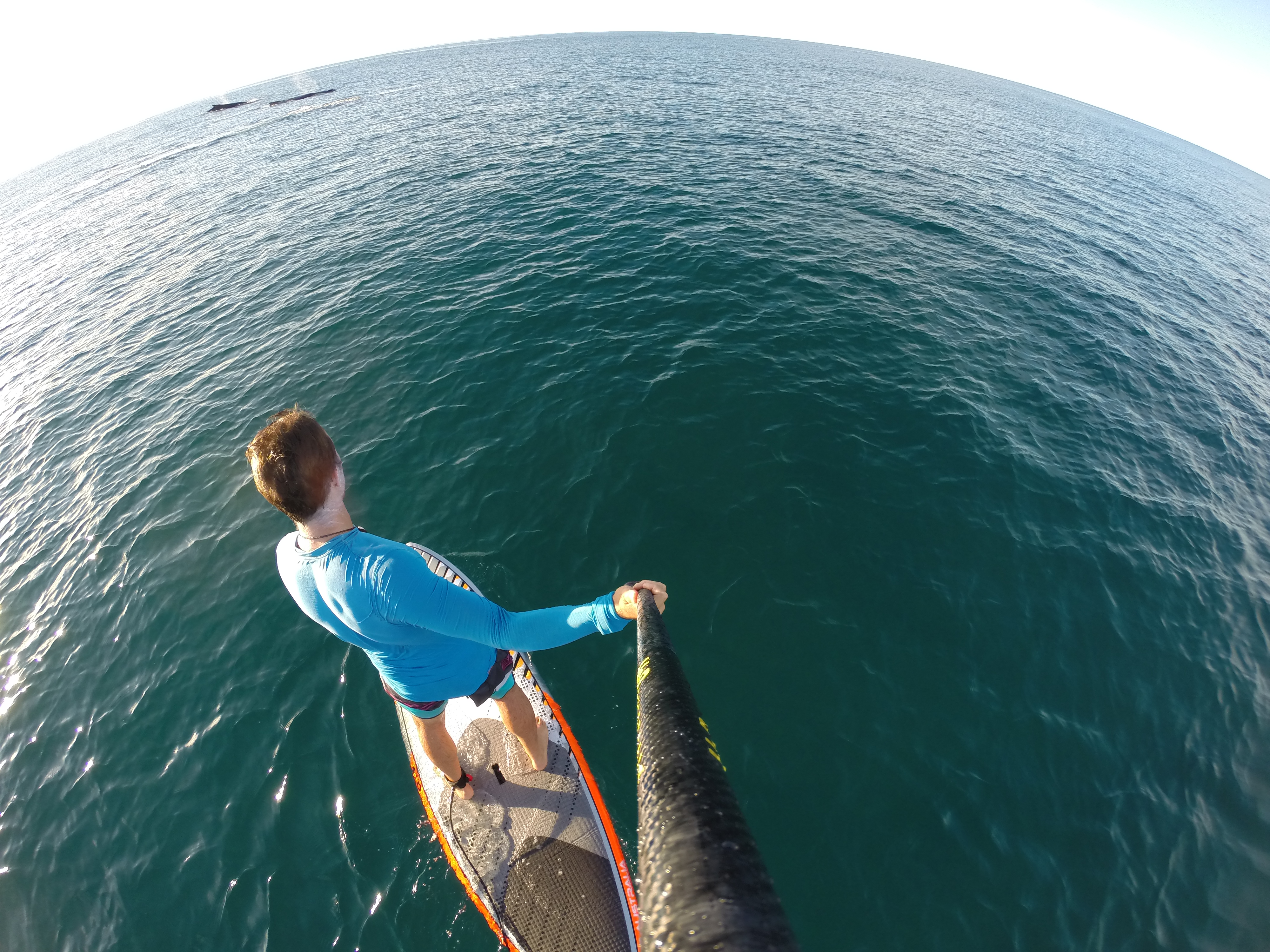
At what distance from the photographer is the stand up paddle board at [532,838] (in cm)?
530

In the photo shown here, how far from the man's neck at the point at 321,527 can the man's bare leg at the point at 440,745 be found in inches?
94.8

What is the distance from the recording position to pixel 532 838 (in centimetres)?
593

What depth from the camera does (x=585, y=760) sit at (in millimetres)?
6586

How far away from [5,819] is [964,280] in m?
27.0

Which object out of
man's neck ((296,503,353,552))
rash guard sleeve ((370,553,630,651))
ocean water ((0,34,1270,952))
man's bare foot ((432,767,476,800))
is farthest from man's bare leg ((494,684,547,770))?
man's neck ((296,503,353,552))

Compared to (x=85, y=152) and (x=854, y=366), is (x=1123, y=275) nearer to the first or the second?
(x=854, y=366)

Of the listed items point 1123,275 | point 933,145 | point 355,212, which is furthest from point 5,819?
point 933,145

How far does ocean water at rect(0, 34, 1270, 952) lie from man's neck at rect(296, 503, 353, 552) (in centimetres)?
523

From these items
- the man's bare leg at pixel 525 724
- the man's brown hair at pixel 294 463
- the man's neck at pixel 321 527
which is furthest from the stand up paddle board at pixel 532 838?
the man's brown hair at pixel 294 463

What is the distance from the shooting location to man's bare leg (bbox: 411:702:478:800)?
4906 mm

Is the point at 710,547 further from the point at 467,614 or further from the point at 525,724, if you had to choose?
the point at 467,614

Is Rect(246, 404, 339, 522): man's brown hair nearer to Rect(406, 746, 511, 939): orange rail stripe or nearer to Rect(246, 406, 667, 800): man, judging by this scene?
Rect(246, 406, 667, 800): man

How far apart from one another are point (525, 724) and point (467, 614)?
3351 millimetres

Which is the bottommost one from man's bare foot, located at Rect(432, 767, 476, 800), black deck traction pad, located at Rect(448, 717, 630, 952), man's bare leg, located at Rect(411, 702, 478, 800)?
black deck traction pad, located at Rect(448, 717, 630, 952)
